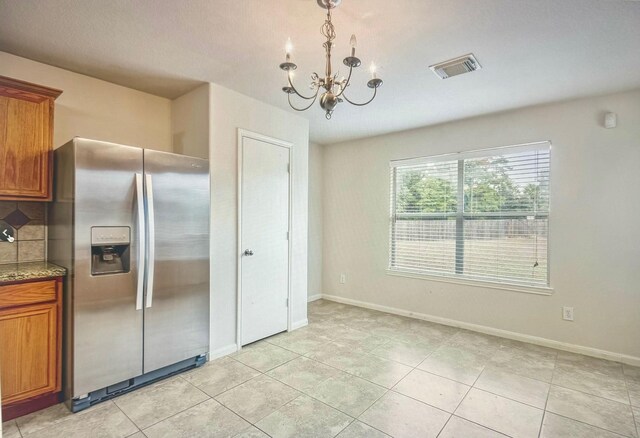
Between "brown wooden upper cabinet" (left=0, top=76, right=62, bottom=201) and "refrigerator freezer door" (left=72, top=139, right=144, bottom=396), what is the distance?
425mm

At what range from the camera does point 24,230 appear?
2.48m

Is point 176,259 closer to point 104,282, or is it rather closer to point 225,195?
point 104,282

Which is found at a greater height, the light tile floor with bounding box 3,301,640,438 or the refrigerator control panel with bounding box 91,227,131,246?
the refrigerator control panel with bounding box 91,227,131,246

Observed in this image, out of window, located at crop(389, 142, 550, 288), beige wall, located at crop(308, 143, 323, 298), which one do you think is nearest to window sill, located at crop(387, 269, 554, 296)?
window, located at crop(389, 142, 550, 288)

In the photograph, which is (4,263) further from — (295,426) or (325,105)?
(325,105)

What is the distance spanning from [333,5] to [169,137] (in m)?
2.27

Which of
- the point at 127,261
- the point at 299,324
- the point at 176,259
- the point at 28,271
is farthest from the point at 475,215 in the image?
the point at 28,271

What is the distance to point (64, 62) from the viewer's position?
2.54 m

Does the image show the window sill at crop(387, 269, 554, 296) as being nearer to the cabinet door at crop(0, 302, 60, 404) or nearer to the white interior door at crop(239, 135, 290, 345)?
the white interior door at crop(239, 135, 290, 345)

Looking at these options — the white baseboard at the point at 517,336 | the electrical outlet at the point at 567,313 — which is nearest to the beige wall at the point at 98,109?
the white baseboard at the point at 517,336

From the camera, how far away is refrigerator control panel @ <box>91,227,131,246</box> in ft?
7.26

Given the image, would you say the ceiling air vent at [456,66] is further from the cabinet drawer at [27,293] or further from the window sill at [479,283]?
the cabinet drawer at [27,293]

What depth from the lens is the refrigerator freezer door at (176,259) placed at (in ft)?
8.12

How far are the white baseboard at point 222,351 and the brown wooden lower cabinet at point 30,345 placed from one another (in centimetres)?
107
